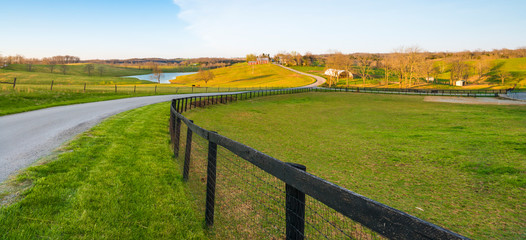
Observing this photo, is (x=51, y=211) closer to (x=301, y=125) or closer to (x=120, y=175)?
(x=120, y=175)

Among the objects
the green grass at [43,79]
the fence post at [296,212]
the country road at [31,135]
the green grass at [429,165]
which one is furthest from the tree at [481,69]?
the green grass at [43,79]

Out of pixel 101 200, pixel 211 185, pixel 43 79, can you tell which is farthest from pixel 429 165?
pixel 43 79

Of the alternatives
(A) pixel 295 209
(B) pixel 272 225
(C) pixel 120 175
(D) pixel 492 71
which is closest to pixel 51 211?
(C) pixel 120 175

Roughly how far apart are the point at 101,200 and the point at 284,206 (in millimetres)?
3284

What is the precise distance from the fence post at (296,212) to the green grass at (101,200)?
6.81 feet

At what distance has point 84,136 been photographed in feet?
33.1

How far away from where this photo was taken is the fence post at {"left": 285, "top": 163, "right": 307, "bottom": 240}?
2.72 metres

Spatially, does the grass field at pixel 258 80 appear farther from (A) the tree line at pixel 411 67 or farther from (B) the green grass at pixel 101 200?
(B) the green grass at pixel 101 200

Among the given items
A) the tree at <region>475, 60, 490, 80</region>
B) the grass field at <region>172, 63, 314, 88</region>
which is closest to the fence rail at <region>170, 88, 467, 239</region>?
the grass field at <region>172, 63, 314, 88</region>

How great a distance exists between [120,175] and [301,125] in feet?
43.8

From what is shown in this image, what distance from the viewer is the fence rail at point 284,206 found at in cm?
176

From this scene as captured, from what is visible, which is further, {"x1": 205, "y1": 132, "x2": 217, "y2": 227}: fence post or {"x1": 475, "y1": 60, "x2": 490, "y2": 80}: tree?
{"x1": 475, "y1": 60, "x2": 490, "y2": 80}: tree

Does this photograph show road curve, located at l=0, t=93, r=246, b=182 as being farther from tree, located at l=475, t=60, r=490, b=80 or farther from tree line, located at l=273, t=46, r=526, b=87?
tree, located at l=475, t=60, r=490, b=80

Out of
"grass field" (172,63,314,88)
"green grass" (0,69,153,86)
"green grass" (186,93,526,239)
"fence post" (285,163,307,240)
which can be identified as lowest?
"green grass" (186,93,526,239)
